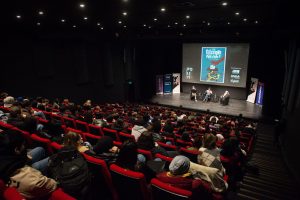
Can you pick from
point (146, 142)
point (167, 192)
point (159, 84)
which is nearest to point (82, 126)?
point (146, 142)

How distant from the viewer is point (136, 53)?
16.8 meters

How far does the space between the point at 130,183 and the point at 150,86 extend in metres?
15.2

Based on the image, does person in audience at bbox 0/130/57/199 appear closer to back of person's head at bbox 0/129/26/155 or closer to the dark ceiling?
back of person's head at bbox 0/129/26/155

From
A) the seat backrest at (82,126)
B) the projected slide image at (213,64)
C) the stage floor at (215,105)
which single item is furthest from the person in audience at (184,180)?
the projected slide image at (213,64)

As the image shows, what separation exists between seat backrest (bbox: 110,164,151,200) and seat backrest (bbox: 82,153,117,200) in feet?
0.61

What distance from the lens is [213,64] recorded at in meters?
16.8

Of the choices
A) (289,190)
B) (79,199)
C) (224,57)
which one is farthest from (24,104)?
(224,57)

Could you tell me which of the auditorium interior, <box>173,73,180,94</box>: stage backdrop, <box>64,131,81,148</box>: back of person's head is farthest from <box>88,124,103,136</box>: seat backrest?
<box>173,73,180,94</box>: stage backdrop

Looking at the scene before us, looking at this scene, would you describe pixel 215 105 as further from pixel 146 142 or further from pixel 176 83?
pixel 146 142

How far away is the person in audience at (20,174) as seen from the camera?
226 centimetres

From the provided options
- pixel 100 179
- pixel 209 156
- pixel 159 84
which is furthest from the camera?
pixel 159 84

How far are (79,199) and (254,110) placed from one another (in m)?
13.3

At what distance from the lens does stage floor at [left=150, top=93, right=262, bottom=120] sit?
13.3 meters

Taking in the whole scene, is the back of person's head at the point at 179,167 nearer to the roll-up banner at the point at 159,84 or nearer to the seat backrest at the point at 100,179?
the seat backrest at the point at 100,179
